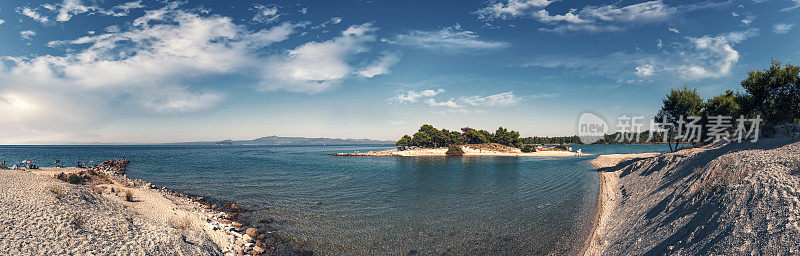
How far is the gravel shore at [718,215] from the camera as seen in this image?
364 inches

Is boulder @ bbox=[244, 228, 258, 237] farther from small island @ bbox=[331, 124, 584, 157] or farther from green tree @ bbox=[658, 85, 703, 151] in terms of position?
small island @ bbox=[331, 124, 584, 157]

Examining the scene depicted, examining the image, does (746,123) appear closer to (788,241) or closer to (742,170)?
(742,170)

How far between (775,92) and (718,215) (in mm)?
41843

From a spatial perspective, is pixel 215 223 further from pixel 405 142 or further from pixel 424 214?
pixel 405 142

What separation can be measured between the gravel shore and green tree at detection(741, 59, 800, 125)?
22.5 metres

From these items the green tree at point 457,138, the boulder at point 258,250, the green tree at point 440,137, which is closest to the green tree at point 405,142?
the green tree at point 440,137

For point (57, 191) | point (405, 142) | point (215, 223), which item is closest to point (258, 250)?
point (215, 223)

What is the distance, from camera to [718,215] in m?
11.3

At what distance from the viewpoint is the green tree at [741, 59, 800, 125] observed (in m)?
33.4

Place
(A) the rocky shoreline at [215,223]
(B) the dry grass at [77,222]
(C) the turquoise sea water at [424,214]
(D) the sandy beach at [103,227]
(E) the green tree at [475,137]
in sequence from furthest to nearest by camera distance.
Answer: (E) the green tree at [475,137] → (C) the turquoise sea water at [424,214] → (A) the rocky shoreline at [215,223] → (B) the dry grass at [77,222] → (D) the sandy beach at [103,227]

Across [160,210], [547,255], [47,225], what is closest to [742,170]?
[547,255]

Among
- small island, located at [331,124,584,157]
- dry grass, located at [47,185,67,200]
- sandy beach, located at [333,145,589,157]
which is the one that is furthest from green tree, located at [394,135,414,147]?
dry grass, located at [47,185,67,200]

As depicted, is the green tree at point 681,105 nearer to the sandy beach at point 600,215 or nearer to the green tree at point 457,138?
the sandy beach at point 600,215

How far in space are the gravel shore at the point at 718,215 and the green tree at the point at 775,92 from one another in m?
22.5
